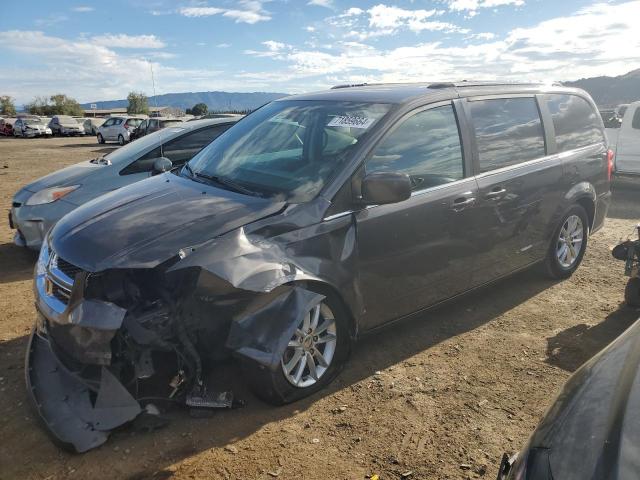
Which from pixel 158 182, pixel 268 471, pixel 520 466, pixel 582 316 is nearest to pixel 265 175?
pixel 158 182

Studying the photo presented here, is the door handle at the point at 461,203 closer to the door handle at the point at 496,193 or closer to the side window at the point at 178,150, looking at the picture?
the door handle at the point at 496,193

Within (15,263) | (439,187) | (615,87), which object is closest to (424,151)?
(439,187)

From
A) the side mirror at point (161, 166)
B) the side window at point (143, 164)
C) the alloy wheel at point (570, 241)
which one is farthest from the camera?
the side window at point (143, 164)

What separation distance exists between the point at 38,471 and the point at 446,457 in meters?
2.14

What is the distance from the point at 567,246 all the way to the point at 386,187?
2996mm

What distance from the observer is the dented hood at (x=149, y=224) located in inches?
112

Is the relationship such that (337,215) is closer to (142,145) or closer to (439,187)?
(439,187)

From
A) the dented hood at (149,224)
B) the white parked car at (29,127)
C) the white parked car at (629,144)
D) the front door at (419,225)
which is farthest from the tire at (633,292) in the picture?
the white parked car at (29,127)

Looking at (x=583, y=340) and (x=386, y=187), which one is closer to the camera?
(x=386, y=187)

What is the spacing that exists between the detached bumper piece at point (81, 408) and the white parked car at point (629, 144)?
1101cm

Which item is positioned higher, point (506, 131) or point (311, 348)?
point (506, 131)

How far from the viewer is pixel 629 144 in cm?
1060

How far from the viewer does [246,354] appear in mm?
2893

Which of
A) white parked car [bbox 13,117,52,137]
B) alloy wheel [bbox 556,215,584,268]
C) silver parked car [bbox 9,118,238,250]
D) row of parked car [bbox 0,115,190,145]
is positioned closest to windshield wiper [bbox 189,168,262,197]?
silver parked car [bbox 9,118,238,250]
